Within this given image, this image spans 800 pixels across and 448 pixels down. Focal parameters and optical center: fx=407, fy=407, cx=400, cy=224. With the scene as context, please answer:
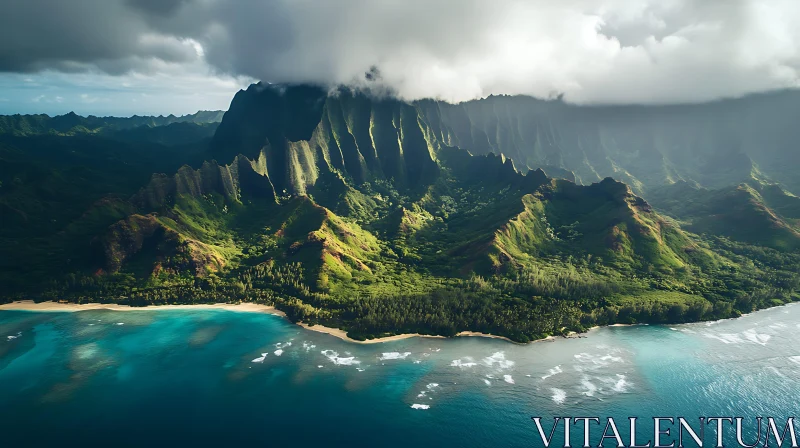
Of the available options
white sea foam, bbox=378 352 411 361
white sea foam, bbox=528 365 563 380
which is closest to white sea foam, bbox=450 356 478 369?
white sea foam, bbox=378 352 411 361

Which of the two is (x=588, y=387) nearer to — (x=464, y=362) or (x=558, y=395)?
(x=558, y=395)

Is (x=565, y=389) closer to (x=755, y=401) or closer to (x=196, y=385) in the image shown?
→ (x=755, y=401)

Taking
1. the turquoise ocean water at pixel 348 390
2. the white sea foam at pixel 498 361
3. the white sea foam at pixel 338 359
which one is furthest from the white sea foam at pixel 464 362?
the white sea foam at pixel 338 359

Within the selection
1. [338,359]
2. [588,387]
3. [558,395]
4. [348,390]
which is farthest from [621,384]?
[338,359]

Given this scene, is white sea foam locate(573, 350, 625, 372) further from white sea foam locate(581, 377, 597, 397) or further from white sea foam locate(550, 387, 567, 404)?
white sea foam locate(550, 387, 567, 404)

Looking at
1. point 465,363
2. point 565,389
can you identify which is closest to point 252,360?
point 465,363
